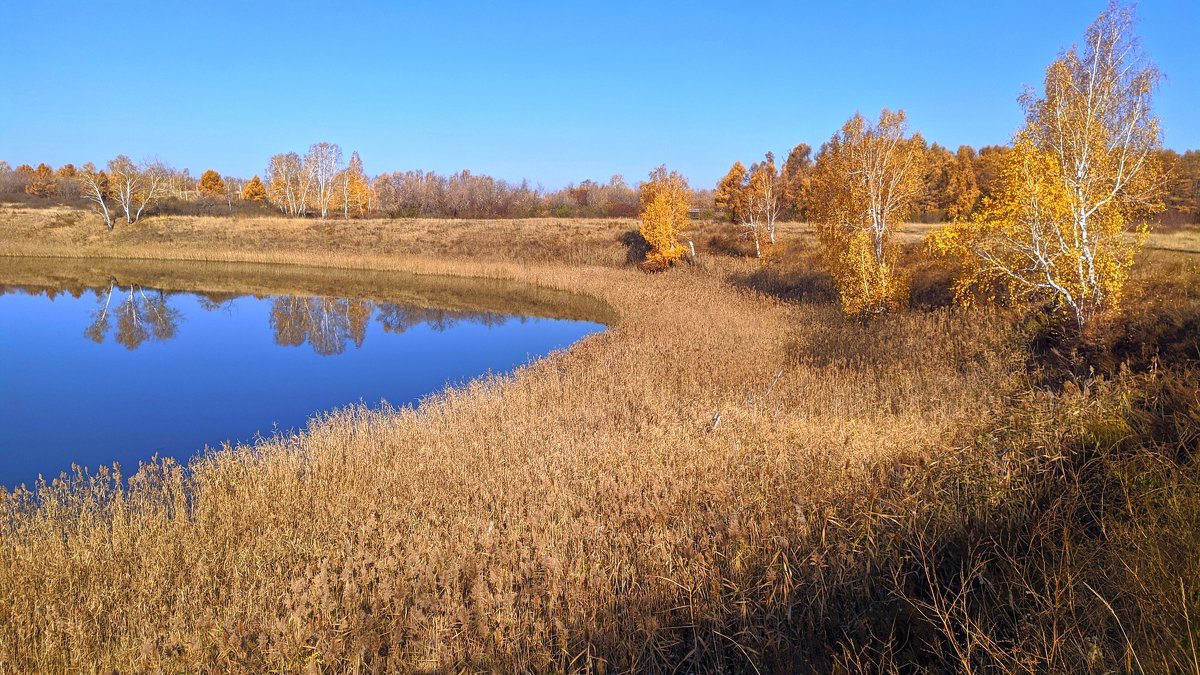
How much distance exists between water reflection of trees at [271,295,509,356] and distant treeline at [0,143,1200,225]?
19.1m

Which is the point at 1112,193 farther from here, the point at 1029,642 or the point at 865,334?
the point at 1029,642

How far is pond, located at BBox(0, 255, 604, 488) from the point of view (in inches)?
420

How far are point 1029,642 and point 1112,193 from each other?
36.9 feet

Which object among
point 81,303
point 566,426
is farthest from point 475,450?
point 81,303

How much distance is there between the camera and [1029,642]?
9.81ft

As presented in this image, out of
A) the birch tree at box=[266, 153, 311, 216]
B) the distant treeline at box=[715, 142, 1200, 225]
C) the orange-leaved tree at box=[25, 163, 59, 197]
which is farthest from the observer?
the orange-leaved tree at box=[25, 163, 59, 197]

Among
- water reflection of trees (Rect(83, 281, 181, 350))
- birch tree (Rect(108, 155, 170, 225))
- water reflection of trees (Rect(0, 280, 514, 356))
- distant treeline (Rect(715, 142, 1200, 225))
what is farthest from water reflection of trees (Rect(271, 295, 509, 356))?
birch tree (Rect(108, 155, 170, 225))

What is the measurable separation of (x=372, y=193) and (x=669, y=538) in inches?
3313

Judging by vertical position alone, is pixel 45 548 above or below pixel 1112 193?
below

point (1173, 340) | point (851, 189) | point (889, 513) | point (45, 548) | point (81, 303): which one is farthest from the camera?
point (81, 303)

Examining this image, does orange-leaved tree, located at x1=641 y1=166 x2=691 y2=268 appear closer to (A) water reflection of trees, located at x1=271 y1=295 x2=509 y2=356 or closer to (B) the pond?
(B) the pond

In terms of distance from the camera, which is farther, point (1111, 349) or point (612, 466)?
point (1111, 349)

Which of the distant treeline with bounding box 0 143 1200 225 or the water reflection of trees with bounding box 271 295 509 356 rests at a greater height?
the distant treeline with bounding box 0 143 1200 225

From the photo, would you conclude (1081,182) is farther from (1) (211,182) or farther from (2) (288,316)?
(1) (211,182)
